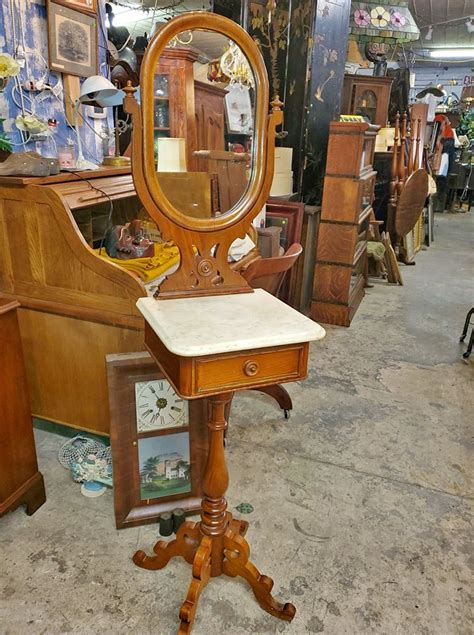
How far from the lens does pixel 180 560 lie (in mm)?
1854

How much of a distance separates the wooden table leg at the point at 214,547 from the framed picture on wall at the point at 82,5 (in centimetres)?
235

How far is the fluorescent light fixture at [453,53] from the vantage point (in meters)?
12.9

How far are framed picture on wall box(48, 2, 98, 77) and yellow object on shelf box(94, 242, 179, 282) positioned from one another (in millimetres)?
1069

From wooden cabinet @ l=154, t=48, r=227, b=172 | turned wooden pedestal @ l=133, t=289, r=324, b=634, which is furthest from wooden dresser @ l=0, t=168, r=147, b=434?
turned wooden pedestal @ l=133, t=289, r=324, b=634

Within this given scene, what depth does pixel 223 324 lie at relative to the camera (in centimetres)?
136

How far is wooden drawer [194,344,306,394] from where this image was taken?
1.28 meters

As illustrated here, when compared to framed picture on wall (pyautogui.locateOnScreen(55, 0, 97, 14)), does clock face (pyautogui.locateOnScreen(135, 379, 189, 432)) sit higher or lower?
lower

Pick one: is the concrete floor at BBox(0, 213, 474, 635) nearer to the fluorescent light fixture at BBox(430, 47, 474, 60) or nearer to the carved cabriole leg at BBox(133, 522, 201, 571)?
the carved cabriole leg at BBox(133, 522, 201, 571)

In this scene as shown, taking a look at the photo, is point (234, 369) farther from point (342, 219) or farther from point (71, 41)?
point (342, 219)

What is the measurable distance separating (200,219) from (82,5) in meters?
1.93

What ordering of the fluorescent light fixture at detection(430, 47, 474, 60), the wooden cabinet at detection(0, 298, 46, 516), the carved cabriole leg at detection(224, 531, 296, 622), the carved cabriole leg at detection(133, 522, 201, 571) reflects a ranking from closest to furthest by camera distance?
1. the carved cabriole leg at detection(224, 531, 296, 622)
2. the carved cabriole leg at detection(133, 522, 201, 571)
3. the wooden cabinet at detection(0, 298, 46, 516)
4. the fluorescent light fixture at detection(430, 47, 474, 60)

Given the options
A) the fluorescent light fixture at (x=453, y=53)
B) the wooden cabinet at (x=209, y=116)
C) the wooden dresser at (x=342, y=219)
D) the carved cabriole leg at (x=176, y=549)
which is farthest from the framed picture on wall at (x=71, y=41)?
the fluorescent light fixture at (x=453, y=53)

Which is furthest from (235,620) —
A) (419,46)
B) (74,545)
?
(419,46)

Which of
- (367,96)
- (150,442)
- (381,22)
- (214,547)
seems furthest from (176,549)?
(381,22)
